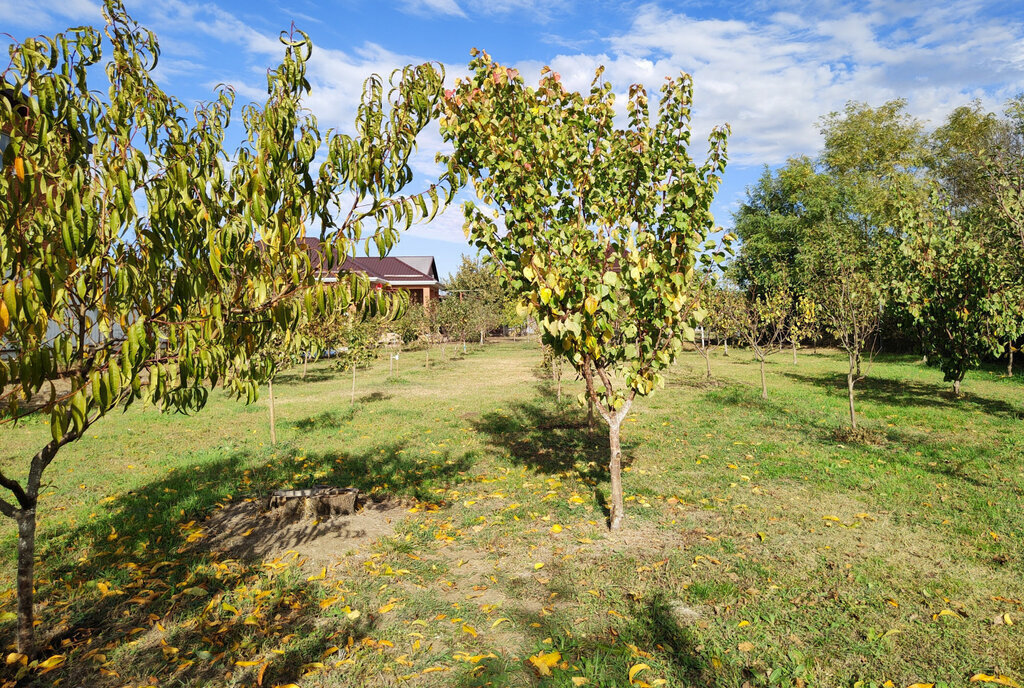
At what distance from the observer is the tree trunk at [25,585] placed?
4.04 meters

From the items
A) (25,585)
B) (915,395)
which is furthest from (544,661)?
Answer: (915,395)

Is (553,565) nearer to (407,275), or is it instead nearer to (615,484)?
(615,484)

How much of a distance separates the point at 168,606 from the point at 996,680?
21.4 ft

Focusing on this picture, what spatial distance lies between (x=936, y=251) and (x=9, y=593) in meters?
16.6

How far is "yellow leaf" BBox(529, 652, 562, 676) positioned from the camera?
12.9 feet

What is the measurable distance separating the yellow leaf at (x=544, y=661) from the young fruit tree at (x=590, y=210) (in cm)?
275

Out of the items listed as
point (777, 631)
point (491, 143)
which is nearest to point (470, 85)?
point (491, 143)

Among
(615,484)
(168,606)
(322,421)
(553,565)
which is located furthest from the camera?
(322,421)

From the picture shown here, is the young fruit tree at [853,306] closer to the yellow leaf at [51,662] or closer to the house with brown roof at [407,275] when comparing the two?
the yellow leaf at [51,662]

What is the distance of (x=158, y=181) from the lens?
3.05 metres

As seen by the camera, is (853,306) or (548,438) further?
(853,306)

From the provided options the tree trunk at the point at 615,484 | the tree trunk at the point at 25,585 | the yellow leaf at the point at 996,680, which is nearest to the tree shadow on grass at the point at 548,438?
the tree trunk at the point at 615,484

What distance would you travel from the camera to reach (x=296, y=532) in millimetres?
6363

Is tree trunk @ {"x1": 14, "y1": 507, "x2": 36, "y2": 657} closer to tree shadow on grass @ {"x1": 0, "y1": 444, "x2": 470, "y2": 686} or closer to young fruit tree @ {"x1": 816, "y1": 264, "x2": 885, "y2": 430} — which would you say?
tree shadow on grass @ {"x1": 0, "y1": 444, "x2": 470, "y2": 686}
